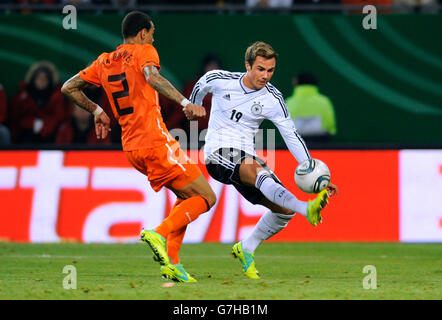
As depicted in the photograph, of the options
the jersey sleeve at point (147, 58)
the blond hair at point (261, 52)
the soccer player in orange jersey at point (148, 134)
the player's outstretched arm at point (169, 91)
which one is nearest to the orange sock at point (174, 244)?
the soccer player in orange jersey at point (148, 134)

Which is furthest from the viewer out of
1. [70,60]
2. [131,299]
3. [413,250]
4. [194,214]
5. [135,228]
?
[70,60]

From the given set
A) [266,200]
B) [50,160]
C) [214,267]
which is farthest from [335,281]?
[50,160]

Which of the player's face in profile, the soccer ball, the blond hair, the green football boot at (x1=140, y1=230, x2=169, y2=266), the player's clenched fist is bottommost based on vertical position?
the green football boot at (x1=140, y1=230, x2=169, y2=266)

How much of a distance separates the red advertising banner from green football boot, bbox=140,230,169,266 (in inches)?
181

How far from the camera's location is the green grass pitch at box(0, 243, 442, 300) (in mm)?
6629

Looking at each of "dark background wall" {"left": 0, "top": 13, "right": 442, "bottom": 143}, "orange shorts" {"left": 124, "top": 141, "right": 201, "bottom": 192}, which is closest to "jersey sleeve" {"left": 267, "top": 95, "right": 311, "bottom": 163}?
"orange shorts" {"left": 124, "top": 141, "right": 201, "bottom": 192}

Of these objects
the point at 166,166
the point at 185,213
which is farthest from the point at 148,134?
the point at 185,213

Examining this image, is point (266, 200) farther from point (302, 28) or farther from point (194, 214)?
point (302, 28)

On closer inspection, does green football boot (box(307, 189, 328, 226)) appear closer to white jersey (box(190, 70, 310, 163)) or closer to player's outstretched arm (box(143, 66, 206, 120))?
white jersey (box(190, 70, 310, 163))

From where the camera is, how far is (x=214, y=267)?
910 cm

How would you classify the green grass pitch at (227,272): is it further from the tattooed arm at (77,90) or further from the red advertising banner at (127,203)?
the tattooed arm at (77,90)

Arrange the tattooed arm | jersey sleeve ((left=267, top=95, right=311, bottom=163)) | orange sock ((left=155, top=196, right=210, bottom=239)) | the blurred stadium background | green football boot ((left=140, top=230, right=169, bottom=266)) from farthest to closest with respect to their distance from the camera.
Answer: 1. the blurred stadium background
2. jersey sleeve ((left=267, top=95, right=311, bottom=163))
3. the tattooed arm
4. orange sock ((left=155, top=196, right=210, bottom=239))
5. green football boot ((left=140, top=230, right=169, bottom=266))

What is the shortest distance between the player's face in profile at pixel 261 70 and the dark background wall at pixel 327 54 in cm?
616

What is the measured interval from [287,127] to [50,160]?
4839 millimetres
